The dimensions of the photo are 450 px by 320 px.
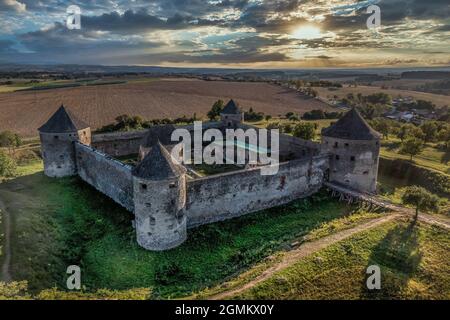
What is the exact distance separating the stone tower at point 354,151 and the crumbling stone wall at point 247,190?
1.52 m

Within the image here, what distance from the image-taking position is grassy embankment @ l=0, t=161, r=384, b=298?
1795cm

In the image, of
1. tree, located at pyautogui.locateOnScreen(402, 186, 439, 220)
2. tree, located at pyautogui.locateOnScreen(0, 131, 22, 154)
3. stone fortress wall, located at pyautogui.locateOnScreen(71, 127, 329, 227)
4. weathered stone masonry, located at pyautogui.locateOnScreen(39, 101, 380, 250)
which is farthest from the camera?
tree, located at pyautogui.locateOnScreen(0, 131, 22, 154)

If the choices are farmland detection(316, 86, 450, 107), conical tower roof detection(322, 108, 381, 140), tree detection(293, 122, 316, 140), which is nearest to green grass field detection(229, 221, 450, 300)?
conical tower roof detection(322, 108, 381, 140)

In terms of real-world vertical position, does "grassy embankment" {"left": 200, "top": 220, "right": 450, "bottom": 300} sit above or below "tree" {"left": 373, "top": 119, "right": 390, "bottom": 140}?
below

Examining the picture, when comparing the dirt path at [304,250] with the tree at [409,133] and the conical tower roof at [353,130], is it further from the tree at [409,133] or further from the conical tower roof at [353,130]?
the tree at [409,133]

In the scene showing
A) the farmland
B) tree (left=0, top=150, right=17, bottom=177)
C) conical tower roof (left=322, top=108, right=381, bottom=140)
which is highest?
the farmland

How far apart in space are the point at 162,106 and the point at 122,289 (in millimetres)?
57321

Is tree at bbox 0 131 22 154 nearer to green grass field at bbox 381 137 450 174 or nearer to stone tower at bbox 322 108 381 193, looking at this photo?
stone tower at bbox 322 108 381 193

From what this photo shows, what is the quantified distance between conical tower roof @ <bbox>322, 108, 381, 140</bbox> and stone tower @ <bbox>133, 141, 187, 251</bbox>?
1402 centimetres

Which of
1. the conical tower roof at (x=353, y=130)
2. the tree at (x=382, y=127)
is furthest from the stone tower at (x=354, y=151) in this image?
the tree at (x=382, y=127)

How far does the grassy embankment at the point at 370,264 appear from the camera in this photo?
1641cm

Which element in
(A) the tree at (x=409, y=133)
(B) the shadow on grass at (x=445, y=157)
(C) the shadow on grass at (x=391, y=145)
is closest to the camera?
(B) the shadow on grass at (x=445, y=157)
